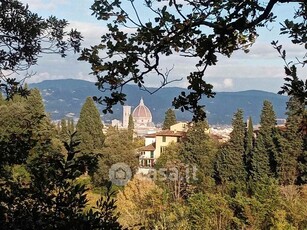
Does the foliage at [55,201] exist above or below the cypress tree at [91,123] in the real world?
below

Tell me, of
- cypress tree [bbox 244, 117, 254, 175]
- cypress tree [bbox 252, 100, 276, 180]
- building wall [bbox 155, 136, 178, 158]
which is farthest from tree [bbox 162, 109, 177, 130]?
cypress tree [bbox 252, 100, 276, 180]

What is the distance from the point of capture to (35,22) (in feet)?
11.9

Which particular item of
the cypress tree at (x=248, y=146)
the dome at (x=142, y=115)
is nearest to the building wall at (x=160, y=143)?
the cypress tree at (x=248, y=146)

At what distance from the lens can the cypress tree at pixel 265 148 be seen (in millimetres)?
26359

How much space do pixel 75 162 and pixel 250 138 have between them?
27.1 meters

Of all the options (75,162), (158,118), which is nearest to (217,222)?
(75,162)

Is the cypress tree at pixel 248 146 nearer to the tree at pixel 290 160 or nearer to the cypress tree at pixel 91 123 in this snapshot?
the tree at pixel 290 160

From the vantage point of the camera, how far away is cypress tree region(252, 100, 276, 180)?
2636cm

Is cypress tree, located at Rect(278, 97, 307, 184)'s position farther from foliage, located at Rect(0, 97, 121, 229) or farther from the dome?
the dome

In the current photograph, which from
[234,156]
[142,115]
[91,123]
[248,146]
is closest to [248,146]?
[248,146]

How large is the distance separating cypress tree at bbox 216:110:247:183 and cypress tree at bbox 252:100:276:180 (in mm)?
1032

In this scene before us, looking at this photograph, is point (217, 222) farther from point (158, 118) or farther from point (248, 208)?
point (158, 118)

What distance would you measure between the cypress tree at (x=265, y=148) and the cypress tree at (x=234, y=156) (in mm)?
1032

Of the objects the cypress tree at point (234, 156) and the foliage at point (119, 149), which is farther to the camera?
the cypress tree at point (234, 156)
